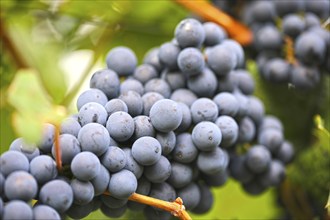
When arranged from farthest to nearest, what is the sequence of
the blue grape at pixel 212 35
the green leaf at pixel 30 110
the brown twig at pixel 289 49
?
the brown twig at pixel 289 49 → the blue grape at pixel 212 35 → the green leaf at pixel 30 110

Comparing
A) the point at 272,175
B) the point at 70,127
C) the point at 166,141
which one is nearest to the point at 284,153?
the point at 272,175

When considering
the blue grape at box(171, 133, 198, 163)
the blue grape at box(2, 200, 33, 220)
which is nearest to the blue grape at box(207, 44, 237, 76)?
the blue grape at box(171, 133, 198, 163)

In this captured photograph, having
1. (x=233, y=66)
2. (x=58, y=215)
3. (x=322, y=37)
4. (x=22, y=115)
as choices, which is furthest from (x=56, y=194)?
(x=322, y=37)

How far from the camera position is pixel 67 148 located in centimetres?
57

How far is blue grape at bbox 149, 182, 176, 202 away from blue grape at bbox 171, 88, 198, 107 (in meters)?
0.10

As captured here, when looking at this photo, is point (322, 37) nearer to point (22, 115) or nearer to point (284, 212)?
point (284, 212)

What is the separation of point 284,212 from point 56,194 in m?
0.51

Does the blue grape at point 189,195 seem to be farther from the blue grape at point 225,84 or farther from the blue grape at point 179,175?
the blue grape at point 225,84

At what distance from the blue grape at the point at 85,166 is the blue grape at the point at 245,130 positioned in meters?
0.26

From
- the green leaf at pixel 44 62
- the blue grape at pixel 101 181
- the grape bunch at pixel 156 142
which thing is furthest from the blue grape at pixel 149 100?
the green leaf at pixel 44 62

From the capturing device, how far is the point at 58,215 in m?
0.54

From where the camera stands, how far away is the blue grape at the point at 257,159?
781 mm

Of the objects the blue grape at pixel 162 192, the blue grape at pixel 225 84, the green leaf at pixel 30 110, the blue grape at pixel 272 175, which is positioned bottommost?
the blue grape at pixel 272 175

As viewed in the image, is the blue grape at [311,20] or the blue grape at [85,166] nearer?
the blue grape at [85,166]
